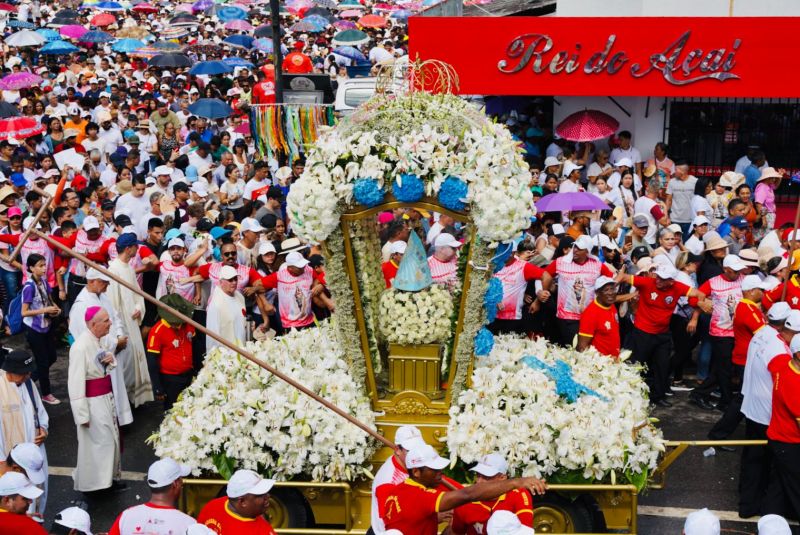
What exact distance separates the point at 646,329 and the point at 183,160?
9.15 meters

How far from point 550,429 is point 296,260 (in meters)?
4.15

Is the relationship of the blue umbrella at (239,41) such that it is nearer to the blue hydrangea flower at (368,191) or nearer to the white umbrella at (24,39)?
the white umbrella at (24,39)

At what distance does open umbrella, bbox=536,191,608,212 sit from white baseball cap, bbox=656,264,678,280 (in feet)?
6.00

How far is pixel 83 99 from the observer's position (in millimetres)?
23422

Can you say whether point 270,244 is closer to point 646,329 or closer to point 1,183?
point 646,329

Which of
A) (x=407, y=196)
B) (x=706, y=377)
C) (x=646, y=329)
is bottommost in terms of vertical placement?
(x=706, y=377)

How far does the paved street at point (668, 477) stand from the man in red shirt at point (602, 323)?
124 centimetres

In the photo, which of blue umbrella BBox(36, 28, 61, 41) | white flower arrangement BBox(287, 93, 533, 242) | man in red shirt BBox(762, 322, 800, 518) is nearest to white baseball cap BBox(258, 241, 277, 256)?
white flower arrangement BBox(287, 93, 533, 242)

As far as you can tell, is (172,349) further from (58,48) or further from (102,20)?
(102,20)

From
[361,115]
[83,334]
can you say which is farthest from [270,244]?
[361,115]

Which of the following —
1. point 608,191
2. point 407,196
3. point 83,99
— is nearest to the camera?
point 407,196

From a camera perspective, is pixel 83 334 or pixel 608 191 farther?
pixel 608 191

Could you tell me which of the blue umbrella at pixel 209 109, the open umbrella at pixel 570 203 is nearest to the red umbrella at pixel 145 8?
the blue umbrella at pixel 209 109

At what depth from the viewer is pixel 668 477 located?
9.96 meters
